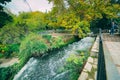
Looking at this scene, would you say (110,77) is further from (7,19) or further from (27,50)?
(27,50)

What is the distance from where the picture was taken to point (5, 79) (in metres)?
10.5

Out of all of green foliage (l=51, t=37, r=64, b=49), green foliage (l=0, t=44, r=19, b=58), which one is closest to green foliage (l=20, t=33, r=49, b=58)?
green foliage (l=51, t=37, r=64, b=49)

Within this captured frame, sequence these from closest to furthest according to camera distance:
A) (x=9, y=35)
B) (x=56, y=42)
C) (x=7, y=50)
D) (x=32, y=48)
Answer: (x=32, y=48) → (x=7, y=50) → (x=56, y=42) → (x=9, y=35)

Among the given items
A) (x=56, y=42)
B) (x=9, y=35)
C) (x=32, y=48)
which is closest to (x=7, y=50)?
(x=32, y=48)

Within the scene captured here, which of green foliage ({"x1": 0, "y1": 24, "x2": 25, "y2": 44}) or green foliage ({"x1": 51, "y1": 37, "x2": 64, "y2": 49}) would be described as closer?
green foliage ({"x1": 51, "y1": 37, "x2": 64, "y2": 49})

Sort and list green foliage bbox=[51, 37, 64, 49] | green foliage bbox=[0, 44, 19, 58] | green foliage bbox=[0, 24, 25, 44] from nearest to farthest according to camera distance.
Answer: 1. green foliage bbox=[0, 44, 19, 58]
2. green foliage bbox=[51, 37, 64, 49]
3. green foliage bbox=[0, 24, 25, 44]

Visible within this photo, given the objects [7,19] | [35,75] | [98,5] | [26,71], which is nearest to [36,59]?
[26,71]

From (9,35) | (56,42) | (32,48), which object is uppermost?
(9,35)

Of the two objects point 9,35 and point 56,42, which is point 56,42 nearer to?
point 56,42

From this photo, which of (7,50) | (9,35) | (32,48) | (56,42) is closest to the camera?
(32,48)

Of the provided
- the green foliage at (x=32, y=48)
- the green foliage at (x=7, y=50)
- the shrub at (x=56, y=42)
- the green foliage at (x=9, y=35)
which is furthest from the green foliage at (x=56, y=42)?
the green foliage at (x=9, y=35)

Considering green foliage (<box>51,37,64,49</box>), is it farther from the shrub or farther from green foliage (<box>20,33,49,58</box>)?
green foliage (<box>20,33,49,58</box>)

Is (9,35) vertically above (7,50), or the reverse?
(9,35)

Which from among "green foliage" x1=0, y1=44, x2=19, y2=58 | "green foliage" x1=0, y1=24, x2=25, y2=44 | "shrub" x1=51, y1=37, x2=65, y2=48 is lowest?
"green foliage" x1=0, y1=44, x2=19, y2=58
